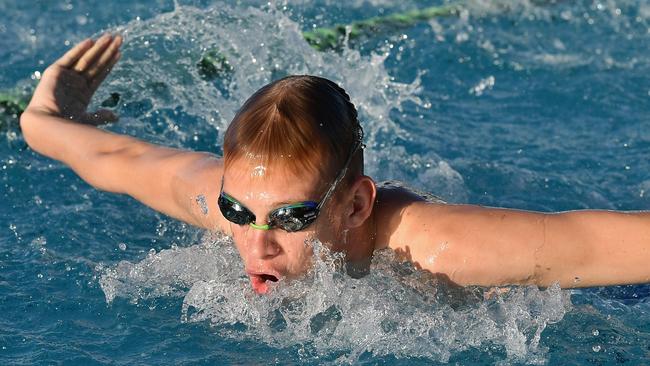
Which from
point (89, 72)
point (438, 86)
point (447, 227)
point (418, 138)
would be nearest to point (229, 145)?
point (447, 227)

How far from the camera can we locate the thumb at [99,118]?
4.11 metres

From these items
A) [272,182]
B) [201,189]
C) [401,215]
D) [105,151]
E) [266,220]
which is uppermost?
[272,182]

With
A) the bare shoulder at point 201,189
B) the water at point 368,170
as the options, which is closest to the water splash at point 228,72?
the water at point 368,170

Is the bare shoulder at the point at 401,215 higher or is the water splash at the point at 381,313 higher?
the bare shoulder at the point at 401,215

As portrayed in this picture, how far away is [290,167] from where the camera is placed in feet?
8.97

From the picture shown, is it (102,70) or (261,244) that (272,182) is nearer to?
(261,244)

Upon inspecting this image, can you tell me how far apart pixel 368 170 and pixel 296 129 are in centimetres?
179

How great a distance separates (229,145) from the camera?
9.22ft

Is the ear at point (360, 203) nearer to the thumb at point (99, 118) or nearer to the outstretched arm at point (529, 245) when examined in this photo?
the outstretched arm at point (529, 245)

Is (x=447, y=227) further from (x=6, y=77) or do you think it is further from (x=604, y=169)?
(x=6, y=77)

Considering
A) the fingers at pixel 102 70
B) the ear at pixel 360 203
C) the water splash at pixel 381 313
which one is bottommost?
the water splash at pixel 381 313

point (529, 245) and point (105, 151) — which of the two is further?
point (105, 151)

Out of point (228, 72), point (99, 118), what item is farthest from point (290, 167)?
point (228, 72)

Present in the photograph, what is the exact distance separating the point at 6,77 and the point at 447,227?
10.8 feet
